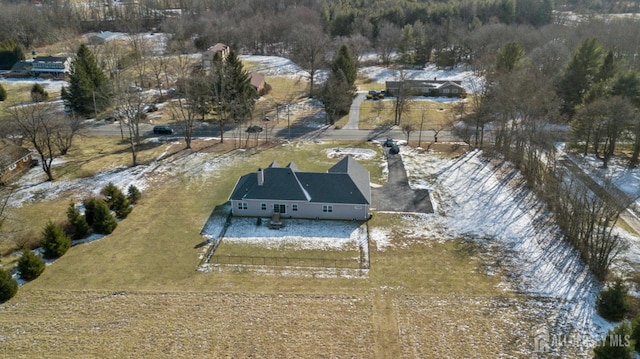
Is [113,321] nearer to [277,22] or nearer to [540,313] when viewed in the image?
[540,313]

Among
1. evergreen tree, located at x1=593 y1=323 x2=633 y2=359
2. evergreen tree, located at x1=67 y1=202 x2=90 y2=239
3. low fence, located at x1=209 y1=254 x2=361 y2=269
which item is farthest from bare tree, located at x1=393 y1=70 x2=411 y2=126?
evergreen tree, located at x1=593 y1=323 x2=633 y2=359

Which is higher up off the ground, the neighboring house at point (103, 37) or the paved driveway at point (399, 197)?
the neighboring house at point (103, 37)

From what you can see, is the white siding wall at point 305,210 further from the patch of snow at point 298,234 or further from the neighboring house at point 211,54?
the neighboring house at point 211,54

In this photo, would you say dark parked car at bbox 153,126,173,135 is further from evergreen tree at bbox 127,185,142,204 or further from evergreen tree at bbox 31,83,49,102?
evergreen tree at bbox 31,83,49,102

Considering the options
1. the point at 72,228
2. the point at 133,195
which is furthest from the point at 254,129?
the point at 72,228

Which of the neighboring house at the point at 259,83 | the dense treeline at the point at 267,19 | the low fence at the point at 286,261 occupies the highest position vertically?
the dense treeline at the point at 267,19

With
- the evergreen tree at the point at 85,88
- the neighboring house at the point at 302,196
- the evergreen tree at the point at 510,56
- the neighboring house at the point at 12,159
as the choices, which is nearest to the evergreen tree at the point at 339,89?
the evergreen tree at the point at 510,56
